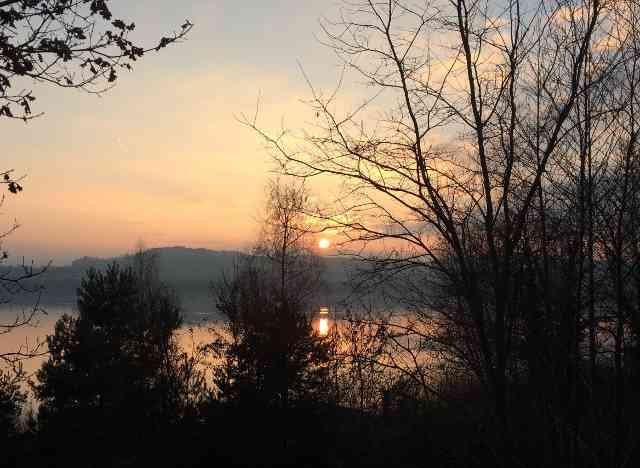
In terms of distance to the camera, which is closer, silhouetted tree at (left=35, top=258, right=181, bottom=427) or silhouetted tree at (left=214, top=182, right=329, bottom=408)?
silhouetted tree at (left=214, top=182, right=329, bottom=408)

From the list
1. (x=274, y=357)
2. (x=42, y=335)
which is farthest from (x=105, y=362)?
(x=42, y=335)

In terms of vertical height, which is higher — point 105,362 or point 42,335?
point 105,362

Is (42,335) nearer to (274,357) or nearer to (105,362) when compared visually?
(105,362)

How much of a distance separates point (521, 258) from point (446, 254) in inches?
30.6

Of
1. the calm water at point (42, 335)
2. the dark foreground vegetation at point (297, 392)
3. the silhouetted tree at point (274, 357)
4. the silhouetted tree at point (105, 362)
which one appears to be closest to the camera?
the dark foreground vegetation at point (297, 392)

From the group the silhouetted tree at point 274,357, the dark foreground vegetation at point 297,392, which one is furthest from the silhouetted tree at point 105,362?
the silhouetted tree at point 274,357

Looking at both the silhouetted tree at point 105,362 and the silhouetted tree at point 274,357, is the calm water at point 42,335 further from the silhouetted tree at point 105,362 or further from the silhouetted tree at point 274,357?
the silhouetted tree at point 274,357

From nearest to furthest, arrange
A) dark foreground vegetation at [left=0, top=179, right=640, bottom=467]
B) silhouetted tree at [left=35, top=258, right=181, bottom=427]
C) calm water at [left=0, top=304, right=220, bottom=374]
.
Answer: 1. dark foreground vegetation at [left=0, top=179, right=640, bottom=467]
2. silhouetted tree at [left=35, top=258, right=181, bottom=427]
3. calm water at [left=0, top=304, right=220, bottom=374]

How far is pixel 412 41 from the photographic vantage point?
4.98 metres

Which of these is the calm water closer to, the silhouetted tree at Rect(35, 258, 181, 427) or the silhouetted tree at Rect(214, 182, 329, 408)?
the silhouetted tree at Rect(35, 258, 181, 427)

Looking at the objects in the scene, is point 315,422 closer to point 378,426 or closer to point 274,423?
point 274,423

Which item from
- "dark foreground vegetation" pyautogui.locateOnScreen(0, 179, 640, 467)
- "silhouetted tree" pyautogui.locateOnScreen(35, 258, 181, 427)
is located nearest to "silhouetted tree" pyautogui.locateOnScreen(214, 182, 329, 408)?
"dark foreground vegetation" pyautogui.locateOnScreen(0, 179, 640, 467)

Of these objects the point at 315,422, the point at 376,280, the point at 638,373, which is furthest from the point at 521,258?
the point at 315,422

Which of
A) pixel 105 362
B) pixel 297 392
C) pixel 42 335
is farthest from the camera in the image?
pixel 42 335
